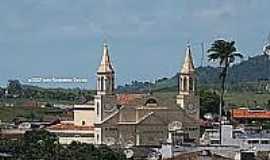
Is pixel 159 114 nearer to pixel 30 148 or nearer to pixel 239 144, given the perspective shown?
pixel 30 148

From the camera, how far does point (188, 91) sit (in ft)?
449

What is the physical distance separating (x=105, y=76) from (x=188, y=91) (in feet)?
36.3

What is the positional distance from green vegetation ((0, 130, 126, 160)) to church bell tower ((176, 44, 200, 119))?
18.6 meters

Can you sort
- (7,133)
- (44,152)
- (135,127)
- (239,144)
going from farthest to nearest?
(7,133) → (135,127) → (44,152) → (239,144)

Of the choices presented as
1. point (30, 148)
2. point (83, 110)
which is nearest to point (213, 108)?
point (83, 110)

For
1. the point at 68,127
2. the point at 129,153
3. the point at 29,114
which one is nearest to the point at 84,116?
the point at 68,127

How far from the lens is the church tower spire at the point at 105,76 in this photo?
130500mm

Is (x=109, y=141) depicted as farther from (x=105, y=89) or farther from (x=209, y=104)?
(x=209, y=104)

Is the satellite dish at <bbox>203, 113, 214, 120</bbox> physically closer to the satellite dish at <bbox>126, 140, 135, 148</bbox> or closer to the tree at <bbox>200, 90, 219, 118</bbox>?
the tree at <bbox>200, 90, 219, 118</bbox>

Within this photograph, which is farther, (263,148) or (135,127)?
(135,127)

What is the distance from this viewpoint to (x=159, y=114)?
132500mm

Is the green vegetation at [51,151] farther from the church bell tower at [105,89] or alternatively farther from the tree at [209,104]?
the tree at [209,104]

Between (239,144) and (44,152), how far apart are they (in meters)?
19.1

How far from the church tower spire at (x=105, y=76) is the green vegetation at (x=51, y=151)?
1032 centimetres
